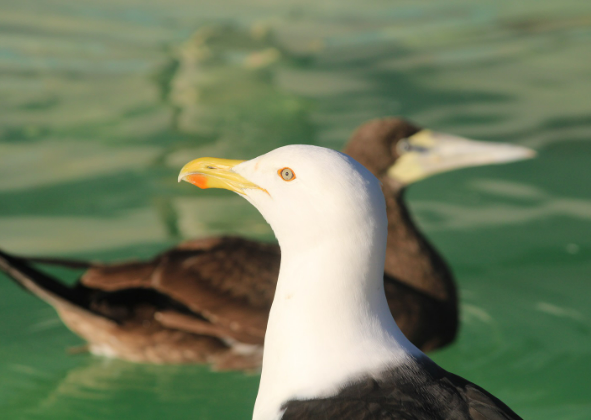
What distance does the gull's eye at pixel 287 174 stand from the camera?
6.84 ft

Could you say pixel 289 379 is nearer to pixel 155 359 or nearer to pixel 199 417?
pixel 199 417

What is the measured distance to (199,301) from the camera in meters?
3.40

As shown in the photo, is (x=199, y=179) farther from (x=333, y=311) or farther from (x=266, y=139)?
(x=266, y=139)

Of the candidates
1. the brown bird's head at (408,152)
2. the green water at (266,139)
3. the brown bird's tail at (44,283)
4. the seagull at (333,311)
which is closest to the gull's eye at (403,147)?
the brown bird's head at (408,152)

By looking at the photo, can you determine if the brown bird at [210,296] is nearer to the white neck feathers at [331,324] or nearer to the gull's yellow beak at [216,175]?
the gull's yellow beak at [216,175]

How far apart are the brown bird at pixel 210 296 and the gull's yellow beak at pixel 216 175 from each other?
115cm

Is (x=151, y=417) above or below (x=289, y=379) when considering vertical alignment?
below

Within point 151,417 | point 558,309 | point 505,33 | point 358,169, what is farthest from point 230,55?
point 358,169

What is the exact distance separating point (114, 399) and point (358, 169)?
1.84m

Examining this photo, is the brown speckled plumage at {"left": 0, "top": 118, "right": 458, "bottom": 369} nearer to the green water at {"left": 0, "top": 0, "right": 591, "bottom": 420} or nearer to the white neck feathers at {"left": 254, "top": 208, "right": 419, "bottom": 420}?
the green water at {"left": 0, "top": 0, "right": 591, "bottom": 420}

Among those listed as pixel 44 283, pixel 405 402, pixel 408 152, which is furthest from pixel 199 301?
pixel 405 402

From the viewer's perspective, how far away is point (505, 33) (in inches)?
387

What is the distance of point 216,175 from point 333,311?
1.96ft

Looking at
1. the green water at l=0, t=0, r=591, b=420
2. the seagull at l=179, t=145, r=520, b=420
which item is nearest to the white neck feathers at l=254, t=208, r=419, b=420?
the seagull at l=179, t=145, r=520, b=420
